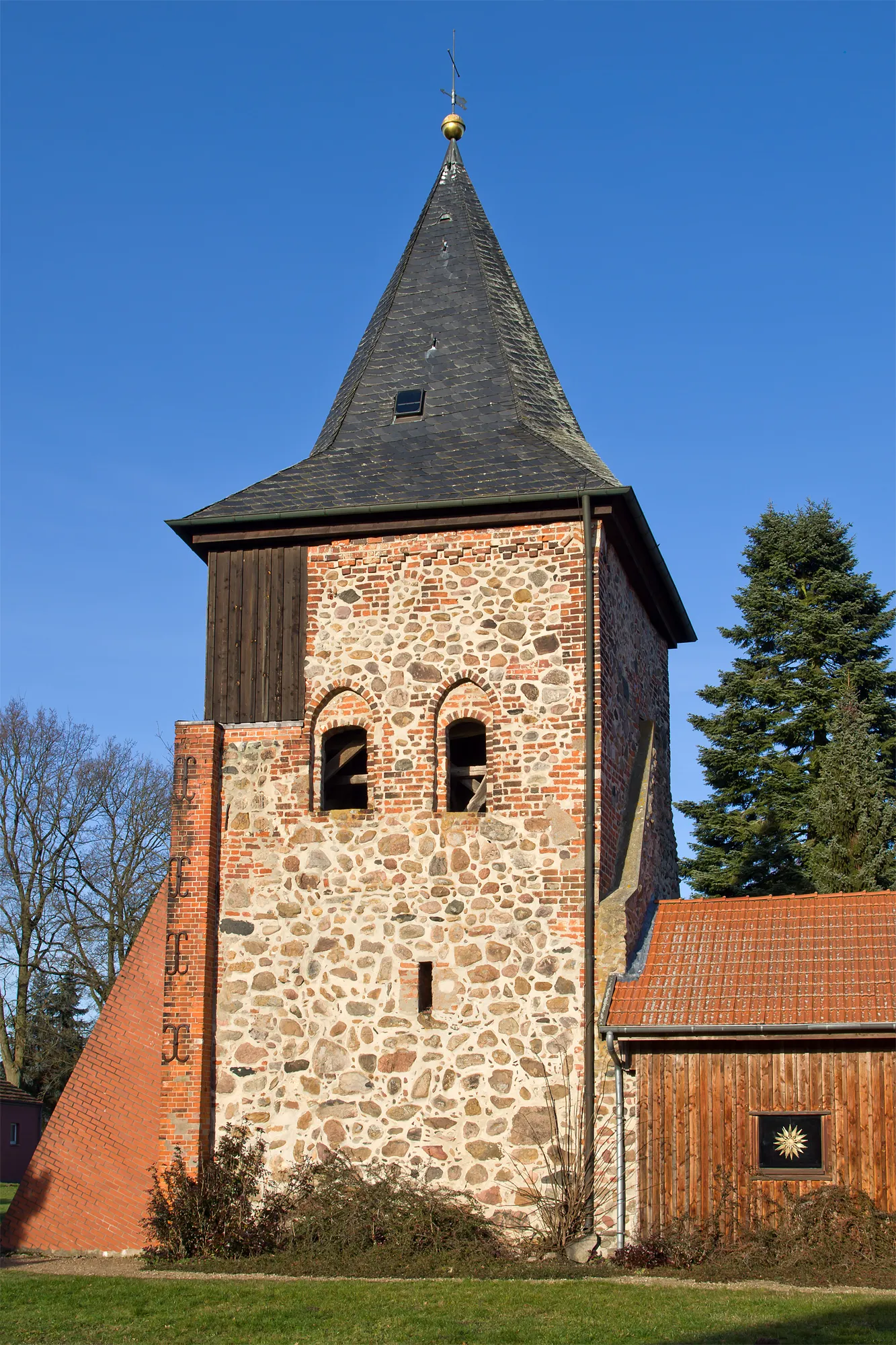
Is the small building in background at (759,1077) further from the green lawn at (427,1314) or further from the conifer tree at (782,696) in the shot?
the conifer tree at (782,696)

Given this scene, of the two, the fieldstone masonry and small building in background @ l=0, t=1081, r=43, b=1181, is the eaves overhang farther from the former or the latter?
small building in background @ l=0, t=1081, r=43, b=1181

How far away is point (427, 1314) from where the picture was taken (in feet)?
35.6

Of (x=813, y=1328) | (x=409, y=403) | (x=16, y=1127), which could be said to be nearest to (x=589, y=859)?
(x=813, y=1328)

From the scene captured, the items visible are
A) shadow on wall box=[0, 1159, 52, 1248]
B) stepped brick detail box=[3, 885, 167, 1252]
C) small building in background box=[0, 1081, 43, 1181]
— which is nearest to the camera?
stepped brick detail box=[3, 885, 167, 1252]

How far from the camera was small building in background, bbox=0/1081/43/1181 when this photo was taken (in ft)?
110

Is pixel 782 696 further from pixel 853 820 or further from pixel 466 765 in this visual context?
pixel 466 765

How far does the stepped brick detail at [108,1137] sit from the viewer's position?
14.8 m

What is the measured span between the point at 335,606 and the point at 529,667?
90.9 inches

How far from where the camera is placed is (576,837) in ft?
48.2

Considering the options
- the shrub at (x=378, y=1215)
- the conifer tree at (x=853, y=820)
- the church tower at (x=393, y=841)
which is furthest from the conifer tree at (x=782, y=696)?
the shrub at (x=378, y=1215)

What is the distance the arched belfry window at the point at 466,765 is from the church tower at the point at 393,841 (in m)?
0.05

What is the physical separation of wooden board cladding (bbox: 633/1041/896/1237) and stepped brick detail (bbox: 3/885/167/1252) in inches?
199

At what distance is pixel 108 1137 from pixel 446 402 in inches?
357

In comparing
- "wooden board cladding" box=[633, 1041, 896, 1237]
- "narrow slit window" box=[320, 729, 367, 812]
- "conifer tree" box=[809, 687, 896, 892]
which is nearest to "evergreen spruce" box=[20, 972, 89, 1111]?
"conifer tree" box=[809, 687, 896, 892]
